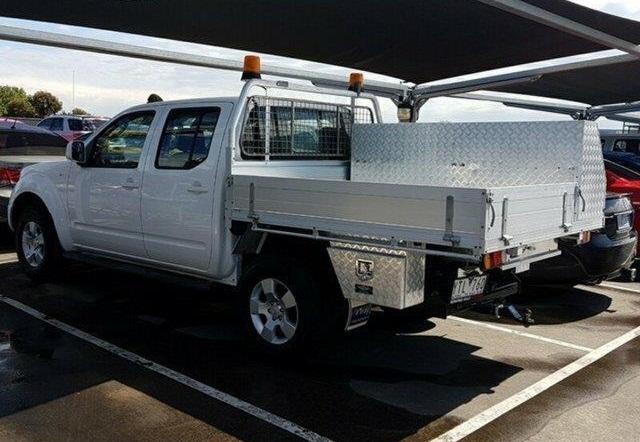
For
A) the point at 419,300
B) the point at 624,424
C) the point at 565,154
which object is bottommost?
the point at 624,424

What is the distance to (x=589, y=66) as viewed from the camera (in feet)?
46.0

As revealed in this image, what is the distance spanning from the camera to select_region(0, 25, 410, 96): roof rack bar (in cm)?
1008

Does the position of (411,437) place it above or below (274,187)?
below

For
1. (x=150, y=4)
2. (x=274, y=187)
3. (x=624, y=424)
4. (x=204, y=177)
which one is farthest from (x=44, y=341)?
(x=150, y=4)

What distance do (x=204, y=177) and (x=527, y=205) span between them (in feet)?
8.46

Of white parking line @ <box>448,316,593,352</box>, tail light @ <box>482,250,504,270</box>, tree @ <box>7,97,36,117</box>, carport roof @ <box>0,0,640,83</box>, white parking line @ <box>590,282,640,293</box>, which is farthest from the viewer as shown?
tree @ <box>7,97,36,117</box>

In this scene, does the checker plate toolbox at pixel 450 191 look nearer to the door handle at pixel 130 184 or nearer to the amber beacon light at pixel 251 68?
the amber beacon light at pixel 251 68

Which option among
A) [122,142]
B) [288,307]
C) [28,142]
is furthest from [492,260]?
[28,142]

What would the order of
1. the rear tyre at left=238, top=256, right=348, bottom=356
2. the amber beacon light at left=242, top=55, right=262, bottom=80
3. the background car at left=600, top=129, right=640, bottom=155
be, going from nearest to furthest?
1. the rear tyre at left=238, top=256, right=348, bottom=356
2. the amber beacon light at left=242, top=55, right=262, bottom=80
3. the background car at left=600, top=129, right=640, bottom=155

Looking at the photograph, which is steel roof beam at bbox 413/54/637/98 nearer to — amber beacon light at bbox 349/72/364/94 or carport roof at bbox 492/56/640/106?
carport roof at bbox 492/56/640/106

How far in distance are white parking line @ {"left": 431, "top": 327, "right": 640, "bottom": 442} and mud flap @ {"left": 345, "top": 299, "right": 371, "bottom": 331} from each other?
119 centimetres

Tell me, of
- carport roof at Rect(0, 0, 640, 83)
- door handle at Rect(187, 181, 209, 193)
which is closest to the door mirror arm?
door handle at Rect(187, 181, 209, 193)

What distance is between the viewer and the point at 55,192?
6727mm

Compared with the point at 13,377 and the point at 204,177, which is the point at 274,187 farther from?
the point at 13,377
